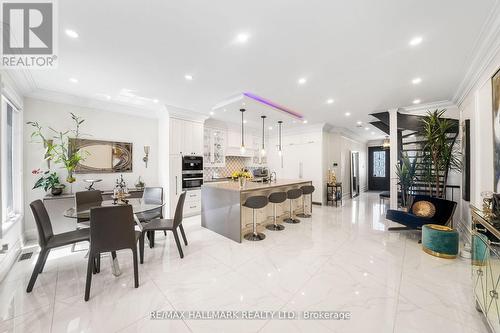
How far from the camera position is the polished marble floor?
5.79ft

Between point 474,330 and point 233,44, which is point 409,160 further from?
point 233,44

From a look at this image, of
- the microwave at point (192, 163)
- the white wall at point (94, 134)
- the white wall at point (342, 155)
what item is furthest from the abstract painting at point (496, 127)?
the white wall at point (94, 134)

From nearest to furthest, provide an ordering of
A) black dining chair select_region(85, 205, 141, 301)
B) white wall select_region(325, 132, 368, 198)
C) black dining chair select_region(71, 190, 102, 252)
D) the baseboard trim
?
black dining chair select_region(85, 205, 141, 301)
the baseboard trim
black dining chair select_region(71, 190, 102, 252)
white wall select_region(325, 132, 368, 198)

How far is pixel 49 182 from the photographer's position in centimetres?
373

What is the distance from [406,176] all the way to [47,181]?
7.36 metres

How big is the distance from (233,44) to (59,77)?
304cm

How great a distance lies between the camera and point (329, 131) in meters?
7.21

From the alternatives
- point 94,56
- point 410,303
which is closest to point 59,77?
point 94,56

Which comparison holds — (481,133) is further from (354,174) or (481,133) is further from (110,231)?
(354,174)

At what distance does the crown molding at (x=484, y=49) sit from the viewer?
203 centimetres

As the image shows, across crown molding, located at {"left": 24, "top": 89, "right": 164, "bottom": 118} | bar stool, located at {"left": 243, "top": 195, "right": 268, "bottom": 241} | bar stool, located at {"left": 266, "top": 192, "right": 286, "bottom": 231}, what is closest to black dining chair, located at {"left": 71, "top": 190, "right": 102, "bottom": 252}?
crown molding, located at {"left": 24, "top": 89, "right": 164, "bottom": 118}

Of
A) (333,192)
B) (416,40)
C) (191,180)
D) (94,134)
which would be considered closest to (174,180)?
(191,180)

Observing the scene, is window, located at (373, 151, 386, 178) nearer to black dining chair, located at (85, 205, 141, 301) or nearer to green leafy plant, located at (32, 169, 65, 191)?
black dining chair, located at (85, 205, 141, 301)

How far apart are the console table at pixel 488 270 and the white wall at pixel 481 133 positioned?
1.29 m
